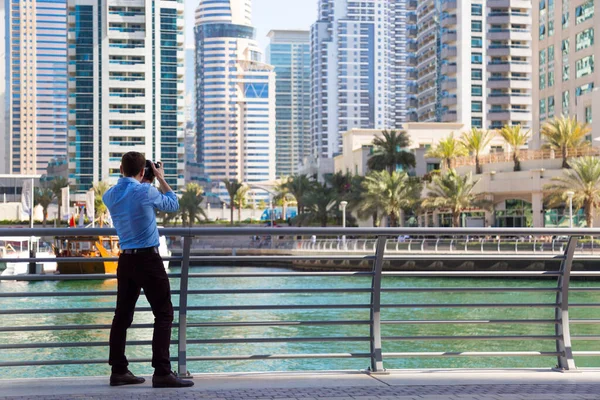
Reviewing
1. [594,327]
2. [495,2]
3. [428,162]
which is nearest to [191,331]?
[594,327]

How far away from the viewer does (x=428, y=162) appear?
10706 centimetres

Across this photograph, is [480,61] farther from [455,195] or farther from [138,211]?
[138,211]

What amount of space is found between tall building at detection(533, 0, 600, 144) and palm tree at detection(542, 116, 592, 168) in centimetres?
624

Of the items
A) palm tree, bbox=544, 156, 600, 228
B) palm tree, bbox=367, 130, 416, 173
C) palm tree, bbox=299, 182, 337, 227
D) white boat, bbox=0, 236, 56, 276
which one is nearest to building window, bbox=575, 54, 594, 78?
palm tree, bbox=367, 130, 416, 173

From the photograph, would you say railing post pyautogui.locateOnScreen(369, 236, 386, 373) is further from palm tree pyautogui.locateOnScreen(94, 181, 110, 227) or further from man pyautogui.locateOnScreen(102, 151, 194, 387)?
palm tree pyautogui.locateOnScreen(94, 181, 110, 227)

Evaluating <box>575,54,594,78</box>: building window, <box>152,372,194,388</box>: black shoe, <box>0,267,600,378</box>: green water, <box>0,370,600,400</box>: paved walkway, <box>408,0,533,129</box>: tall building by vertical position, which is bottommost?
<box>0,267,600,378</box>: green water

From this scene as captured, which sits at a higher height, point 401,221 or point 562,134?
point 562,134

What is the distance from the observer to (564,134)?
70.1 metres

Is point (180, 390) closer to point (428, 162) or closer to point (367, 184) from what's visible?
point (367, 184)

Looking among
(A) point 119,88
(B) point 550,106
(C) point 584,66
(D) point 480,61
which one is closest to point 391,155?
(B) point 550,106

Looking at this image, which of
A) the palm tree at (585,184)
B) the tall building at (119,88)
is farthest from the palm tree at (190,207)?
the palm tree at (585,184)

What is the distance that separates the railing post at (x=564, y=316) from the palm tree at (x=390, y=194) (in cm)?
6716

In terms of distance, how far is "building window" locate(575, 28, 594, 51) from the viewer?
3194 inches

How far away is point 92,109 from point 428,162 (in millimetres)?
49359
